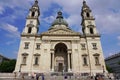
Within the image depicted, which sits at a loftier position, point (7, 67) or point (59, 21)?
point (59, 21)

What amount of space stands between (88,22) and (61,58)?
13.6 metres

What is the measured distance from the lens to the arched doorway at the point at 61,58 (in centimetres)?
3848

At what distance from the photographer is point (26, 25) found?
40.1 m

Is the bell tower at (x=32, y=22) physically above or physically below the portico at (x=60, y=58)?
above

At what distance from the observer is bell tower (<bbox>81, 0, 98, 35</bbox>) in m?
39.8

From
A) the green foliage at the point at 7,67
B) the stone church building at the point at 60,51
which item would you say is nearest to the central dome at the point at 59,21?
the stone church building at the point at 60,51

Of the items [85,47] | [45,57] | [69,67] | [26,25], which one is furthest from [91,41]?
[26,25]

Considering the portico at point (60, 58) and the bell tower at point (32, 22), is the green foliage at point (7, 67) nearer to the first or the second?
the bell tower at point (32, 22)

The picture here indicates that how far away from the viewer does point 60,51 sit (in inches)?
1602

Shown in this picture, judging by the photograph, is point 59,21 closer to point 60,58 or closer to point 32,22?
point 32,22

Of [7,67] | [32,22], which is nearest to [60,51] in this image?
[32,22]

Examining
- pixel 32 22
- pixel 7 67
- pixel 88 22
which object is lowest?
pixel 7 67

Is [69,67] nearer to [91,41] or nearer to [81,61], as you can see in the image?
[81,61]

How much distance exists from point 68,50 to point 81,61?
14.7 ft
